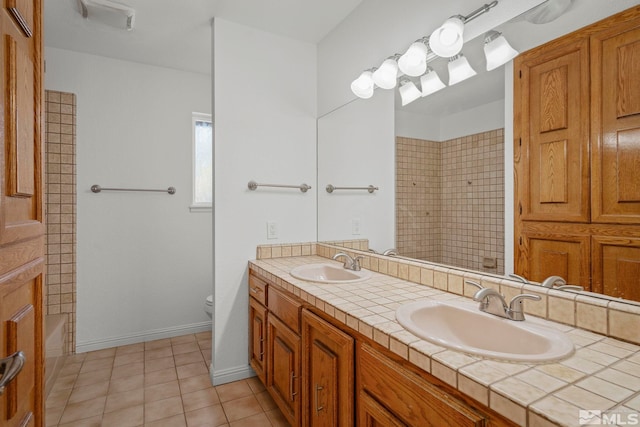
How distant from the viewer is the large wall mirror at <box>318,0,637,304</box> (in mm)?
1165

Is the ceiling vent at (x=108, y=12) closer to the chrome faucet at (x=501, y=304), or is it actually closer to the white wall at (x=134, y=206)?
the white wall at (x=134, y=206)

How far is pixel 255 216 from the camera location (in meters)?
2.25

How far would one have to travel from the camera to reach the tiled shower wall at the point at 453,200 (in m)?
1.23

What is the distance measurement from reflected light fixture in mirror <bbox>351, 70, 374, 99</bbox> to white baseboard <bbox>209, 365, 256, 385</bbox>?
6.41 ft

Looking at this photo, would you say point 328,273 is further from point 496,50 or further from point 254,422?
point 496,50

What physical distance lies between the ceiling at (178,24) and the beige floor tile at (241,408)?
2.42m

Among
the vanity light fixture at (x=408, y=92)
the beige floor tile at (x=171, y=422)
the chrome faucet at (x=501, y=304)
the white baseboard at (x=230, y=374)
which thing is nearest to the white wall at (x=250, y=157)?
the white baseboard at (x=230, y=374)

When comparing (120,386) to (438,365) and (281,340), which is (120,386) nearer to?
(281,340)

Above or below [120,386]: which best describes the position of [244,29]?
above

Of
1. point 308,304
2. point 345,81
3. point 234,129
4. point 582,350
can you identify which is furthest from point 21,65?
point 345,81

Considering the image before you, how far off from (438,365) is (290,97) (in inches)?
83.0

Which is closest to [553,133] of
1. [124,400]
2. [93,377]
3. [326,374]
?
[326,374]

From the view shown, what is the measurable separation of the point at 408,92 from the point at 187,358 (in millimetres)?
2435

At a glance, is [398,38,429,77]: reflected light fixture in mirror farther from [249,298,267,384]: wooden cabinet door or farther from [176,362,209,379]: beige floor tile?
[176,362,209,379]: beige floor tile
